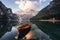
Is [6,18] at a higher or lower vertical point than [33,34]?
higher

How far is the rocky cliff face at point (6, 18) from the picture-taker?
114 inches

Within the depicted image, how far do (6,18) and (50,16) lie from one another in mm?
743

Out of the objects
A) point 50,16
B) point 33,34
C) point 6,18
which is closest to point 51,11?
point 50,16

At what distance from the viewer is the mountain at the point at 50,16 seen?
9.52ft

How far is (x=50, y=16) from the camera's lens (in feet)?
9.78

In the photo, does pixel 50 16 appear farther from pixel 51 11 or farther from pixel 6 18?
pixel 6 18

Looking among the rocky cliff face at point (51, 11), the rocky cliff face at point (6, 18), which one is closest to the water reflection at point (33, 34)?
the rocky cliff face at point (6, 18)

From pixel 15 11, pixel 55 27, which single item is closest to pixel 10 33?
pixel 15 11

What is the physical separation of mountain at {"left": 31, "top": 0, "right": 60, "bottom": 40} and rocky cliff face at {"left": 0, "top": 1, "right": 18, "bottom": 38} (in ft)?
1.05

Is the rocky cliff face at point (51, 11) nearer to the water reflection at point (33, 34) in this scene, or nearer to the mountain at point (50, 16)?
the mountain at point (50, 16)

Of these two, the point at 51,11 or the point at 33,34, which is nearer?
the point at 33,34

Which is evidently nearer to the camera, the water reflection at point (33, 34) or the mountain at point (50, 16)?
the water reflection at point (33, 34)

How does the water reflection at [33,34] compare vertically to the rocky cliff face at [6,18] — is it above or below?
below

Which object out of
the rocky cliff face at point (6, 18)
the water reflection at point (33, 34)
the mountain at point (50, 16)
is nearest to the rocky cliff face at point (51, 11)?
the mountain at point (50, 16)
